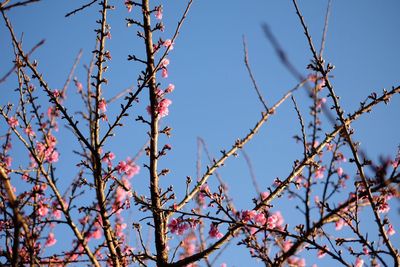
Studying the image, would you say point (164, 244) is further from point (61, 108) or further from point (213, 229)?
point (61, 108)

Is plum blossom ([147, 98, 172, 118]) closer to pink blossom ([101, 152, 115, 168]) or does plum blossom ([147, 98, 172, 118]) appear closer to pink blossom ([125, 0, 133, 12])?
pink blossom ([101, 152, 115, 168])

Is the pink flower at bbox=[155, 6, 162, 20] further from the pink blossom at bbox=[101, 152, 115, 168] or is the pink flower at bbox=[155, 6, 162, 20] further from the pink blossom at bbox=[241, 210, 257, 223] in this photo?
the pink blossom at bbox=[241, 210, 257, 223]

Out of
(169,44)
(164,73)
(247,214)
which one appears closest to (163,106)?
(164,73)

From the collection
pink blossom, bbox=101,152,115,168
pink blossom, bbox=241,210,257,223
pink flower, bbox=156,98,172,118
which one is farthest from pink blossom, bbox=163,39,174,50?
pink blossom, bbox=241,210,257,223

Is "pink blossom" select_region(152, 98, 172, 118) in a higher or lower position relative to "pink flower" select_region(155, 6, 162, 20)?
lower

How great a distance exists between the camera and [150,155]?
3947 millimetres

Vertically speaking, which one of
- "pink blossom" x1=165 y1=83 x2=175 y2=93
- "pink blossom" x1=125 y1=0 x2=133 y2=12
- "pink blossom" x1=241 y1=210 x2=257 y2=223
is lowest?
"pink blossom" x1=241 y1=210 x2=257 y2=223

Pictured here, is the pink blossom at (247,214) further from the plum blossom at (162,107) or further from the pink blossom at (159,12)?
the pink blossom at (159,12)

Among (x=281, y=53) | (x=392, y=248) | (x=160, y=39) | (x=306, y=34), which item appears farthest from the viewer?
(x=160, y=39)

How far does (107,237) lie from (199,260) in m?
1.05

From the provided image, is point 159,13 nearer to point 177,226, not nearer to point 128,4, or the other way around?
point 128,4

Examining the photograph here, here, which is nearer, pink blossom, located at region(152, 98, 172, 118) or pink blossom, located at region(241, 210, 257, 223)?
pink blossom, located at region(241, 210, 257, 223)

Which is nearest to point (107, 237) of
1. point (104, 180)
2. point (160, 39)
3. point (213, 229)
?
point (104, 180)

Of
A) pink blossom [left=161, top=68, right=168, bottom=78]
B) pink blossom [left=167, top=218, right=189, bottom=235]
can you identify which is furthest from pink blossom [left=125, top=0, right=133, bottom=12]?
pink blossom [left=167, top=218, right=189, bottom=235]
